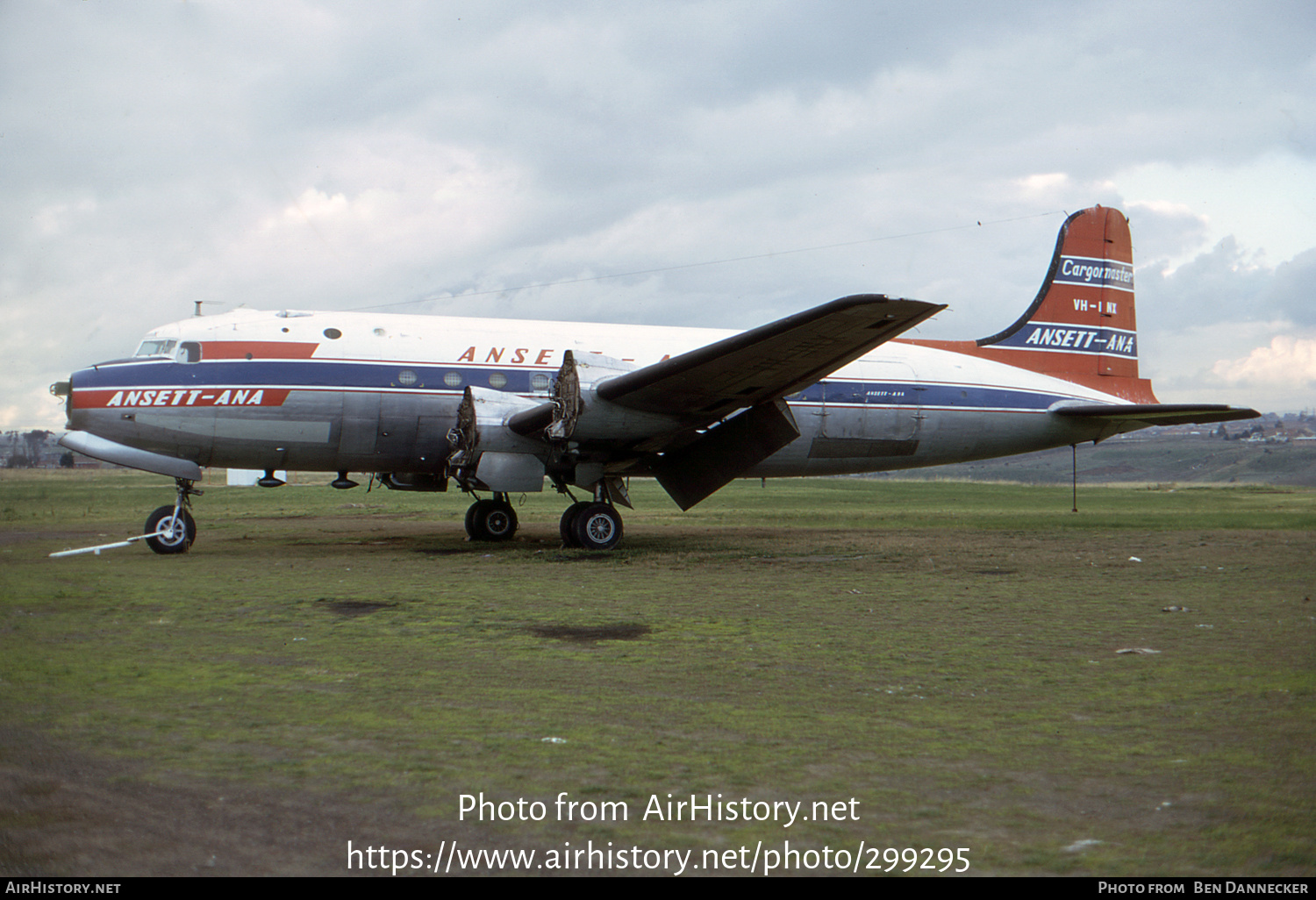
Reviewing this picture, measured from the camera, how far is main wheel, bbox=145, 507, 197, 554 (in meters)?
11.5

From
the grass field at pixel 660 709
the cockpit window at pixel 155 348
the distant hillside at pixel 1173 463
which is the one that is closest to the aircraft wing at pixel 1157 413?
the grass field at pixel 660 709

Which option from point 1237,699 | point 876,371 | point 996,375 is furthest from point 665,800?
point 996,375

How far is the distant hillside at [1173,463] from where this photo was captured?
45.5 m

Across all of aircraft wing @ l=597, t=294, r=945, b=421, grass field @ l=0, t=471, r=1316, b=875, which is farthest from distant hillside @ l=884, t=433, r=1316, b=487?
grass field @ l=0, t=471, r=1316, b=875

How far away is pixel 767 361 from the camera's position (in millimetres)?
10945

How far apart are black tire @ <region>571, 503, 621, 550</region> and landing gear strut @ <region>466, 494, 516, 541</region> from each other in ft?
8.48

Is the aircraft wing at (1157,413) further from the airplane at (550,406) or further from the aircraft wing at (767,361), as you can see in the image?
the aircraft wing at (767,361)

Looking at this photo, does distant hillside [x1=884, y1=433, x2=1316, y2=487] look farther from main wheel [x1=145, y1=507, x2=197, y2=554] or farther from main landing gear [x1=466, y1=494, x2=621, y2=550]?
main wheel [x1=145, y1=507, x2=197, y2=554]

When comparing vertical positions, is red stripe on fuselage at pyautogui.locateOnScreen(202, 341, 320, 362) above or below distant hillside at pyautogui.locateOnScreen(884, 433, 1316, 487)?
above

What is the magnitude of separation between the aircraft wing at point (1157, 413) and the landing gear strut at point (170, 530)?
14.2 meters

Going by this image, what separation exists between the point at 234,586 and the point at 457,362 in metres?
5.58

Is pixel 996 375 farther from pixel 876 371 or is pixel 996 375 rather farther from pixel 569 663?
pixel 569 663

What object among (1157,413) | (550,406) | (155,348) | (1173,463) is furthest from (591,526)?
(1173,463)

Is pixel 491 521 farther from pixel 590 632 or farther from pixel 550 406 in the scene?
pixel 590 632
